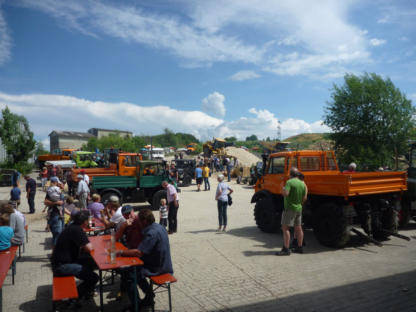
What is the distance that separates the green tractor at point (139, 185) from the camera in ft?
40.6

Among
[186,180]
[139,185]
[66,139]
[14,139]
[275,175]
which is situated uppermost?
[66,139]

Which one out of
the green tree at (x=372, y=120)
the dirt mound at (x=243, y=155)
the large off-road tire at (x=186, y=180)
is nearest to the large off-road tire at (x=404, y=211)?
the large off-road tire at (x=186, y=180)

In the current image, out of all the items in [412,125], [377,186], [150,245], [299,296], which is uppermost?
[412,125]

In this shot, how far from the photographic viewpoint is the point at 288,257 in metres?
6.36

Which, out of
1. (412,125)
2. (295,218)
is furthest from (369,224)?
(412,125)

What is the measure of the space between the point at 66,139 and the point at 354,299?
105246 millimetres

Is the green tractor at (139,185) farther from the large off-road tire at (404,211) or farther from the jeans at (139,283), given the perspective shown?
the jeans at (139,283)

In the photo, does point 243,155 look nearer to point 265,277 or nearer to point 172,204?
point 172,204

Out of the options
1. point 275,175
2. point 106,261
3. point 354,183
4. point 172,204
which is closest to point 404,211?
point 354,183

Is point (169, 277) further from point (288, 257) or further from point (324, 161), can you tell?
point (324, 161)

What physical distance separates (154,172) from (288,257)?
8318 mm

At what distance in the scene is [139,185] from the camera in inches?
508

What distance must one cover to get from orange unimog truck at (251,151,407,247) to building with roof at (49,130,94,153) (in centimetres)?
9893

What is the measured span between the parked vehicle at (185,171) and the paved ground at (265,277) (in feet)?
43.5
